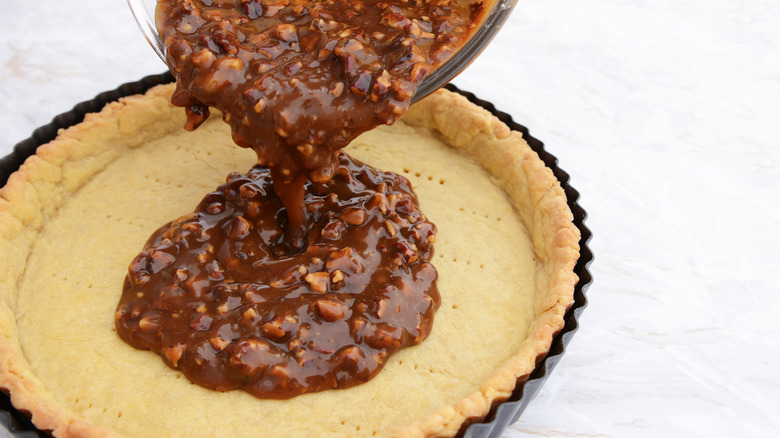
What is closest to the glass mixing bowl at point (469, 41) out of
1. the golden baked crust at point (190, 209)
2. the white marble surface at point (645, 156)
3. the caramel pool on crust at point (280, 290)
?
the caramel pool on crust at point (280, 290)

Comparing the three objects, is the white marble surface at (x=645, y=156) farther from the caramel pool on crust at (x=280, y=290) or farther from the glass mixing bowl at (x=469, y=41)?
the glass mixing bowl at (x=469, y=41)

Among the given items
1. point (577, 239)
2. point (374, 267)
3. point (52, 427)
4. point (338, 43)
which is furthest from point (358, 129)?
point (52, 427)

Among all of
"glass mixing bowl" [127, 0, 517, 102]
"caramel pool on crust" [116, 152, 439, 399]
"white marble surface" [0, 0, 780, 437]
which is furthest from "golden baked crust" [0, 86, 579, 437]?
"glass mixing bowl" [127, 0, 517, 102]

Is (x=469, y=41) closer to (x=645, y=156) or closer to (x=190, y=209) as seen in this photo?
(x=190, y=209)

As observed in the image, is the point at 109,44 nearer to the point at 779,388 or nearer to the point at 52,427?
the point at 52,427

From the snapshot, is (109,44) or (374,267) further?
(109,44)

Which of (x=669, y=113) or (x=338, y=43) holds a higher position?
(x=338, y=43)

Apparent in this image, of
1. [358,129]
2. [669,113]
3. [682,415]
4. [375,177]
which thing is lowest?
[682,415]
